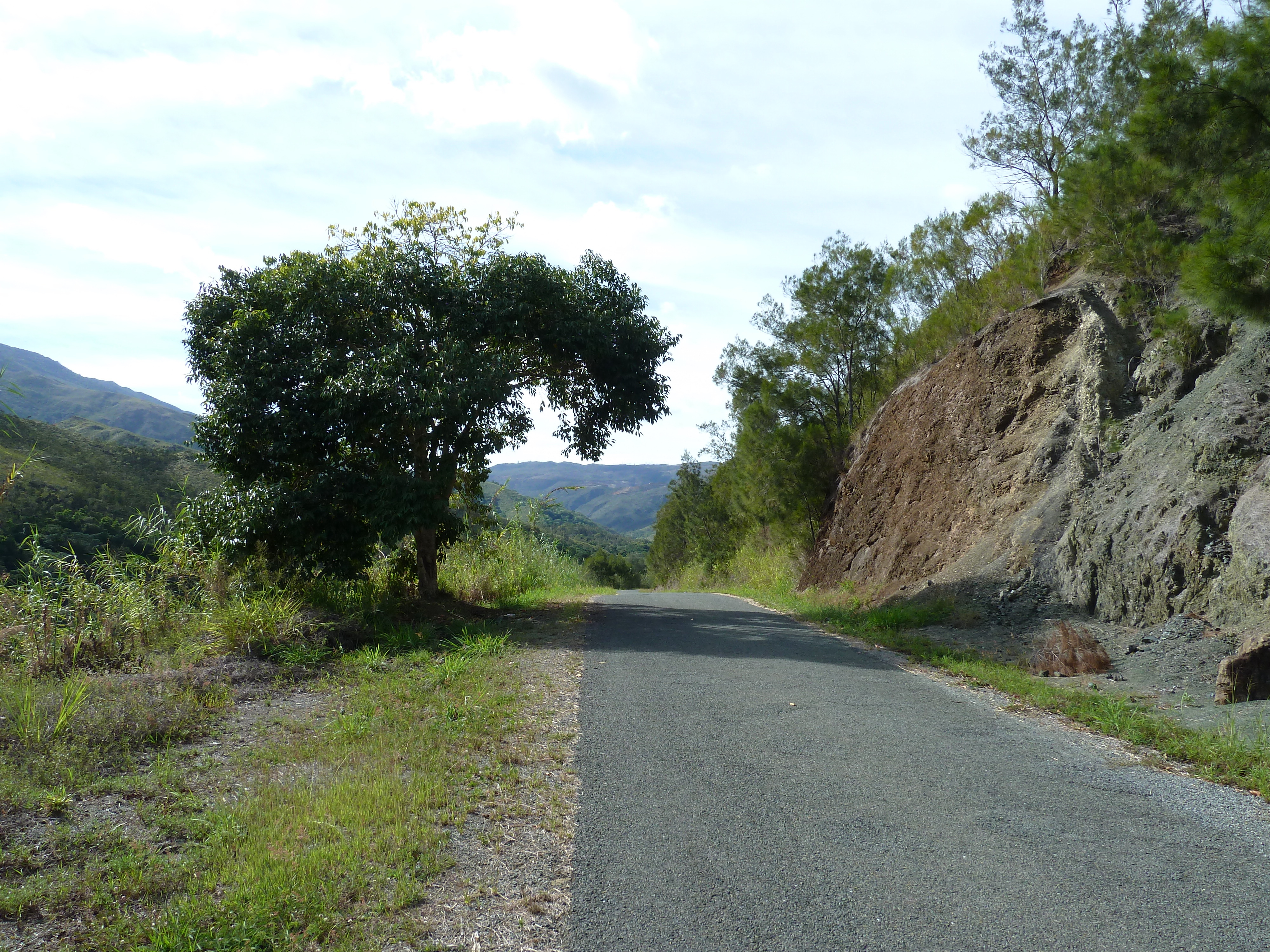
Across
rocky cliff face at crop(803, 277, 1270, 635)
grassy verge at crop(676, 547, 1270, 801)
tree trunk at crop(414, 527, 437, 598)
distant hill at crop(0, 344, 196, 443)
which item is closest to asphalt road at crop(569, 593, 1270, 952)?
grassy verge at crop(676, 547, 1270, 801)

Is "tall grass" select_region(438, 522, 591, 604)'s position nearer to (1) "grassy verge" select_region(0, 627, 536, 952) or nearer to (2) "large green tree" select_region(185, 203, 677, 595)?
(2) "large green tree" select_region(185, 203, 677, 595)

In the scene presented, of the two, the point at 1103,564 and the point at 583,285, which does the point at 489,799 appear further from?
the point at 583,285

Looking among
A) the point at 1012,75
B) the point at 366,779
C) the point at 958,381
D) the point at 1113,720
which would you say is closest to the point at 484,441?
the point at 366,779

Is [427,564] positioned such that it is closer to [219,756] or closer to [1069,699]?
[219,756]

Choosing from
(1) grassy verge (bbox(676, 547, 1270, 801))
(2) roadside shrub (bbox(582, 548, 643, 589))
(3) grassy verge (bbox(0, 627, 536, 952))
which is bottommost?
(2) roadside shrub (bbox(582, 548, 643, 589))

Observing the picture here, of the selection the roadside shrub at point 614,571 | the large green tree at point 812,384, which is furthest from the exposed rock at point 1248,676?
the roadside shrub at point 614,571

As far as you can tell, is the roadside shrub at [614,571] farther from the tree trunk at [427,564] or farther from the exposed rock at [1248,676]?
the exposed rock at [1248,676]

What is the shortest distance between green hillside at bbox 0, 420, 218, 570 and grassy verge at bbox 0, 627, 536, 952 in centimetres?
245

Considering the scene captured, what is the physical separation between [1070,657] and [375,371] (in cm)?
922

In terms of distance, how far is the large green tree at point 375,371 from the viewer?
35.9 ft

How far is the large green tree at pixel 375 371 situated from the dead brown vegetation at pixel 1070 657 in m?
7.55

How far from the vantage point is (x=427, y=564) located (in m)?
12.8

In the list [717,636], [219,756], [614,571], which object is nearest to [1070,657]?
[717,636]

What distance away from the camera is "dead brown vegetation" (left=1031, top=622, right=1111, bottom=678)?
758 centimetres
